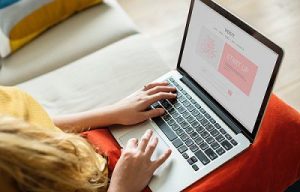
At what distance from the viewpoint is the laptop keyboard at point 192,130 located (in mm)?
994

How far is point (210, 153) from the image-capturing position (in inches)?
39.0

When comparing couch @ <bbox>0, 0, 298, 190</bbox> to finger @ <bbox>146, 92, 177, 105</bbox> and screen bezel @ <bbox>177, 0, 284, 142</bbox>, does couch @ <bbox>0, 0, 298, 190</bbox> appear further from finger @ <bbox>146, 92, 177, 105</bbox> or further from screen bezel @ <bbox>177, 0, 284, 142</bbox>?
screen bezel @ <bbox>177, 0, 284, 142</bbox>

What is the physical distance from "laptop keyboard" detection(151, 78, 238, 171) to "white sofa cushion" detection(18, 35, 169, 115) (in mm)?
189

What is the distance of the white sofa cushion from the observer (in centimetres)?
128

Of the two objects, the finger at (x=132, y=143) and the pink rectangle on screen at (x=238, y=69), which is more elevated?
the pink rectangle on screen at (x=238, y=69)

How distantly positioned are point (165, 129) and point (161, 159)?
112mm

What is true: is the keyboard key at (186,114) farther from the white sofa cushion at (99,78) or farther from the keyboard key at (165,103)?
the white sofa cushion at (99,78)

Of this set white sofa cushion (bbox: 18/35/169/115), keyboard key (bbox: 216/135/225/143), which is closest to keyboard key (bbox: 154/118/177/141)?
keyboard key (bbox: 216/135/225/143)

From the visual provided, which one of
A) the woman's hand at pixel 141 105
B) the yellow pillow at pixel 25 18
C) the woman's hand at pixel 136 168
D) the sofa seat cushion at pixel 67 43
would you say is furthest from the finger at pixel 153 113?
the yellow pillow at pixel 25 18

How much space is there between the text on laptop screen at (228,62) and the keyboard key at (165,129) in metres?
0.14

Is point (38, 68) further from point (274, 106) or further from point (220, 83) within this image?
point (274, 106)

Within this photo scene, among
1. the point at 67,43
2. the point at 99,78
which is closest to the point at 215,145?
the point at 99,78

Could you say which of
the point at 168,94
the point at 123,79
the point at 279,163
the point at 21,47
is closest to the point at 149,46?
the point at 123,79

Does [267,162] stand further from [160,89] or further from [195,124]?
[160,89]
